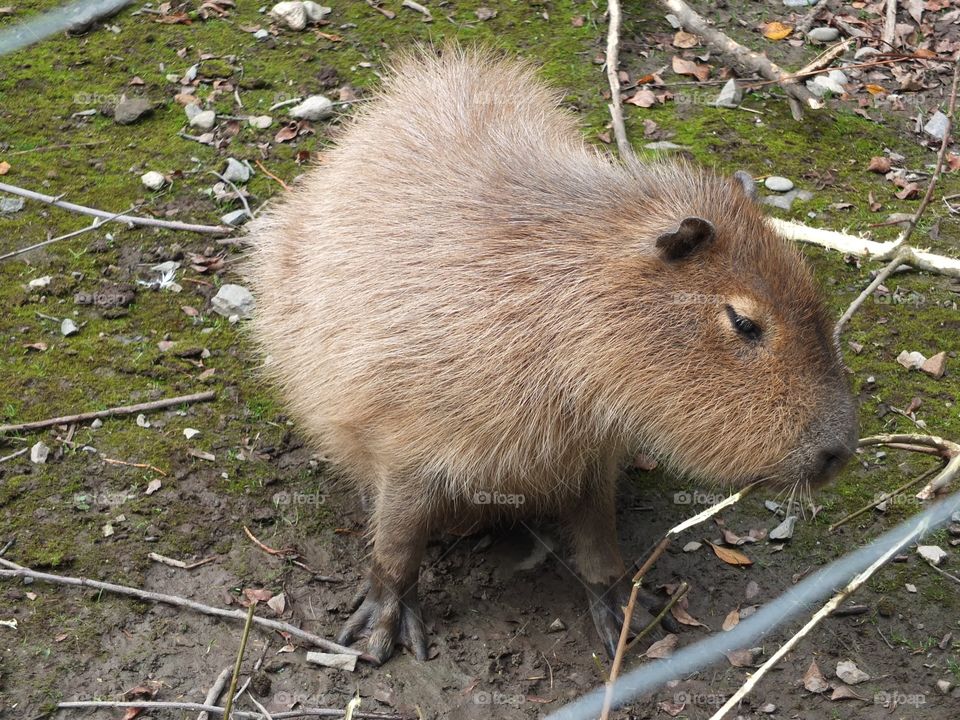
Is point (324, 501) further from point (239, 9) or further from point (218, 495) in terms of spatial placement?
point (239, 9)

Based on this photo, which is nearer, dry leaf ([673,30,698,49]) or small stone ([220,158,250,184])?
small stone ([220,158,250,184])

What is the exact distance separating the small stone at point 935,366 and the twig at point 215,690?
3.58 meters

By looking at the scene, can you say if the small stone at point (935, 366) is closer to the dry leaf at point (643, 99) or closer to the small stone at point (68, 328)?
the dry leaf at point (643, 99)

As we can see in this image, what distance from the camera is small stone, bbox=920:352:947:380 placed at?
16.7ft

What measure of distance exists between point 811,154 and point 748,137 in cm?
39

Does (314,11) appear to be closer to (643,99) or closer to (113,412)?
(643,99)

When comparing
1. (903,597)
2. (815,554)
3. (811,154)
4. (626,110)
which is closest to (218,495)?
(815,554)

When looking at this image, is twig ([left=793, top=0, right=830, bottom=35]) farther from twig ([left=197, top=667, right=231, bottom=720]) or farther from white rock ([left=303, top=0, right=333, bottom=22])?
twig ([left=197, top=667, right=231, bottom=720])

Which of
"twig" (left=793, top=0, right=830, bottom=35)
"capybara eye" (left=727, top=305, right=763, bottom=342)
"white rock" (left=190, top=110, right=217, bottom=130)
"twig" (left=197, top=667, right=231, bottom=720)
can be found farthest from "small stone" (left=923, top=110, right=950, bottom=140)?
"twig" (left=197, top=667, right=231, bottom=720)

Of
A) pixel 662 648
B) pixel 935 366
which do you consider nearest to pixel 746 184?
pixel 935 366

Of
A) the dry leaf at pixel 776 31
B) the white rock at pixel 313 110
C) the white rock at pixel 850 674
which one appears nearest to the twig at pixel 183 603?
the white rock at pixel 850 674

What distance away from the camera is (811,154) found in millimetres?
6273

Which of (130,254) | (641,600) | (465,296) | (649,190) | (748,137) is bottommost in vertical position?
(641,600)

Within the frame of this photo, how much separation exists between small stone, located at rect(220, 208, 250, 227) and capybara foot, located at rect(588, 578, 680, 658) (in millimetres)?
2817
